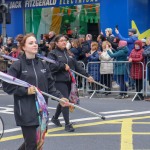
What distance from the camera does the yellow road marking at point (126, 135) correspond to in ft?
25.7

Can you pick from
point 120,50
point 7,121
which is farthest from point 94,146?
point 120,50

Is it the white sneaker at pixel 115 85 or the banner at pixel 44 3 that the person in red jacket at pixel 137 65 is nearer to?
the white sneaker at pixel 115 85

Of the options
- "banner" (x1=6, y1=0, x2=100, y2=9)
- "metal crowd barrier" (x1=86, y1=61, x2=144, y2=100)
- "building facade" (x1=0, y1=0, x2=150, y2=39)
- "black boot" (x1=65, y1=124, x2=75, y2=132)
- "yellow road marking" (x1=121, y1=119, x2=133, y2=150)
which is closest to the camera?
"yellow road marking" (x1=121, y1=119, x2=133, y2=150)

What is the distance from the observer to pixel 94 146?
791 centimetres

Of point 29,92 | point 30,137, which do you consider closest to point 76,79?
point 30,137

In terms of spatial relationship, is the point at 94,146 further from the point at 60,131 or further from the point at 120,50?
the point at 120,50

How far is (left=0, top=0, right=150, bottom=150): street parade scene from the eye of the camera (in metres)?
6.03

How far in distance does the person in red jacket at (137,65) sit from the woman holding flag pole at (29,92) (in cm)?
808

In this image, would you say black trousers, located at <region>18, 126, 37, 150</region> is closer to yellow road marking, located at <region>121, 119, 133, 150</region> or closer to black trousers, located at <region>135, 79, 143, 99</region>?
yellow road marking, located at <region>121, 119, 133, 150</region>

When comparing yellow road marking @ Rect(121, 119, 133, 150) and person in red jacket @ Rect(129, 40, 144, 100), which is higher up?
person in red jacket @ Rect(129, 40, 144, 100)

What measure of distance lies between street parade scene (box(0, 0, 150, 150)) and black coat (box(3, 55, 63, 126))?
0.01 meters

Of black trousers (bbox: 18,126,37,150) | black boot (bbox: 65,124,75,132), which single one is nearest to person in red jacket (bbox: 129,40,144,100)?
black boot (bbox: 65,124,75,132)

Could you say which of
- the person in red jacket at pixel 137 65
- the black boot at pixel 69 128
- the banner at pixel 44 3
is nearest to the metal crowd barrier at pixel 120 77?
the person in red jacket at pixel 137 65

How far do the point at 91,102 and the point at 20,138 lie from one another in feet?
17.1
